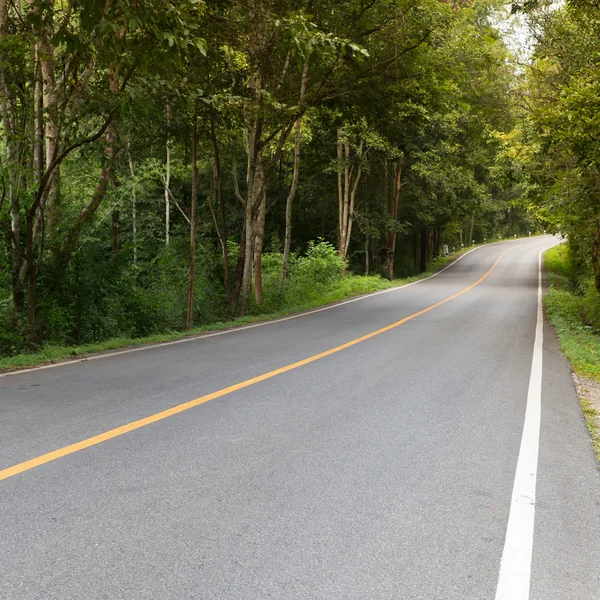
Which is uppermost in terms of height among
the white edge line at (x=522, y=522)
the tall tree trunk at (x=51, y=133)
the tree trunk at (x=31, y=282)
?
the tall tree trunk at (x=51, y=133)

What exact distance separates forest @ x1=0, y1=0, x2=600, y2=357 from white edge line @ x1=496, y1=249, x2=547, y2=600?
4910 mm

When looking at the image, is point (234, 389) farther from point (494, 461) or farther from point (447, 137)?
point (447, 137)

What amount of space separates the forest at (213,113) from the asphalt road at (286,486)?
3.38 metres

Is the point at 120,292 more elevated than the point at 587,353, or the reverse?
the point at 120,292

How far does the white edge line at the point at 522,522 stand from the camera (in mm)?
2861

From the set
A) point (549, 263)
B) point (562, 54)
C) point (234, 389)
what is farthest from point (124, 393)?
point (549, 263)

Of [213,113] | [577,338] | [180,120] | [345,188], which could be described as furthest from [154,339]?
[345,188]

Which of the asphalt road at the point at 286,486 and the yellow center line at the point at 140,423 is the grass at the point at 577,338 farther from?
the yellow center line at the point at 140,423

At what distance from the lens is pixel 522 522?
357 centimetres

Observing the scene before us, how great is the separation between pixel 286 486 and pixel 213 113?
1178 centimetres

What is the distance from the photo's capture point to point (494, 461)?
184 inches

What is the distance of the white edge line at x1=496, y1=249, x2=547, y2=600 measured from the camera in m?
2.86

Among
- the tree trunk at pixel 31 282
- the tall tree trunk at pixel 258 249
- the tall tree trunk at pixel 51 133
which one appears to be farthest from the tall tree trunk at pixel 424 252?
the tree trunk at pixel 31 282

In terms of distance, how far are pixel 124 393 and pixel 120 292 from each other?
599 cm
